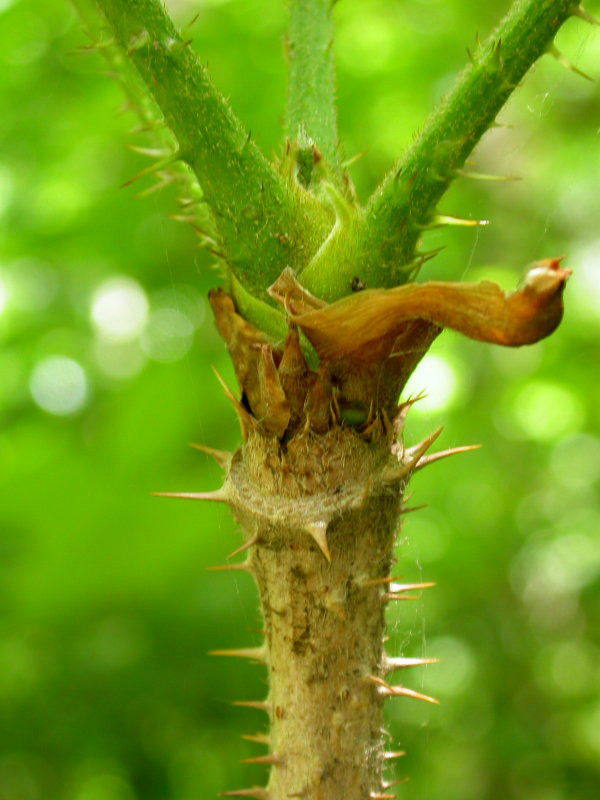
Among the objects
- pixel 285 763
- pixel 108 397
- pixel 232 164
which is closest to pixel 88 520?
pixel 108 397

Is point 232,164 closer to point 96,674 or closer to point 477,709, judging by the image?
point 96,674

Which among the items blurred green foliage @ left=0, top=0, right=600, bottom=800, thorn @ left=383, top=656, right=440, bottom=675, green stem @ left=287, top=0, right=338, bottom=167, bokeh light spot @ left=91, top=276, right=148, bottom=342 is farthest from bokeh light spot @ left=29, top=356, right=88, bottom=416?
thorn @ left=383, top=656, right=440, bottom=675

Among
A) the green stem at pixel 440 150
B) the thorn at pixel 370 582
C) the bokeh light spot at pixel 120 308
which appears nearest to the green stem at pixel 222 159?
the green stem at pixel 440 150

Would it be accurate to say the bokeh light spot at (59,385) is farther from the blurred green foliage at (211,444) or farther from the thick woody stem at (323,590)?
the thick woody stem at (323,590)

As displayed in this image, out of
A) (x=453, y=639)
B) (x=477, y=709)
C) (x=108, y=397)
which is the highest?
(x=108, y=397)

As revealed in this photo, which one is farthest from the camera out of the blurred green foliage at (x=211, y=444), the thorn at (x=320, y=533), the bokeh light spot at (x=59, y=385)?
the bokeh light spot at (x=59, y=385)

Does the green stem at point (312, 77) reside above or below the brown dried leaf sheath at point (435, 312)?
above
